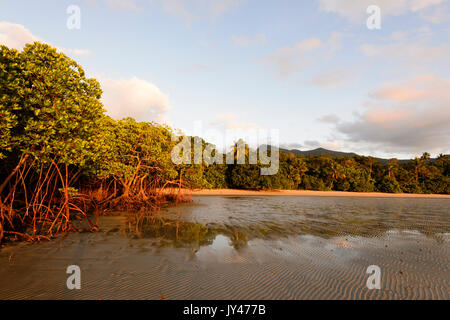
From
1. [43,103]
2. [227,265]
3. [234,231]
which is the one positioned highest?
[43,103]

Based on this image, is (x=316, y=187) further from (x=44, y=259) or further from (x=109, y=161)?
(x=44, y=259)

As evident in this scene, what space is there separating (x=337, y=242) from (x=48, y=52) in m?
12.3

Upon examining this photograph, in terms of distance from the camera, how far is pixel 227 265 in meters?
5.64

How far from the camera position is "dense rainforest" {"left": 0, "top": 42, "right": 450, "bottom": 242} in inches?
288

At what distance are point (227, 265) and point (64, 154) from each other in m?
7.02

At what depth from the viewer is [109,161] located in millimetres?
13430

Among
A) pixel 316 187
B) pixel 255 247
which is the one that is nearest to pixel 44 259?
pixel 255 247

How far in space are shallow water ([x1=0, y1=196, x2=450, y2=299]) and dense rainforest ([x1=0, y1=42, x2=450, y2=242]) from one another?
2697 millimetres
